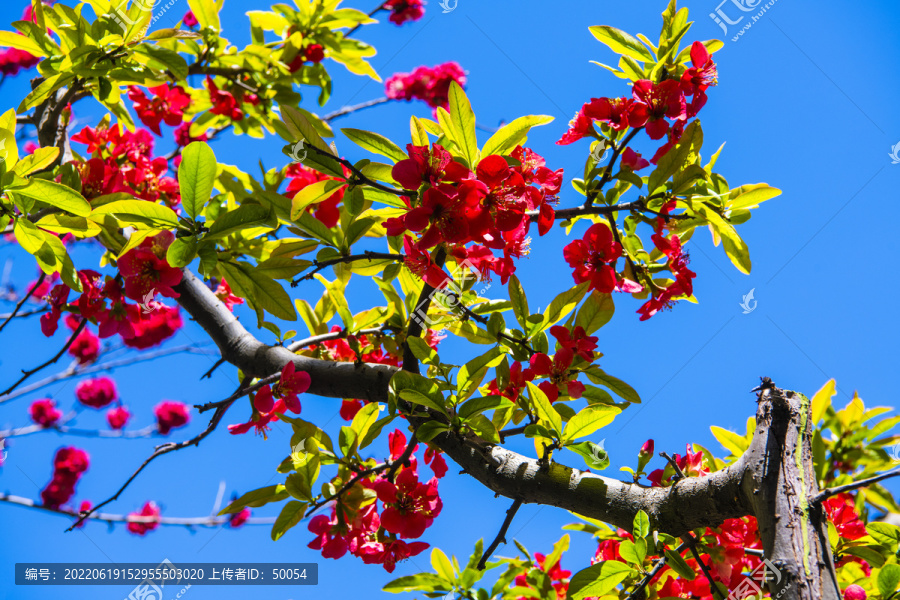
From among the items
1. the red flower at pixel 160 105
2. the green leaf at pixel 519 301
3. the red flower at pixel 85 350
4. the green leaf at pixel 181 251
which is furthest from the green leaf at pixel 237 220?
the red flower at pixel 85 350

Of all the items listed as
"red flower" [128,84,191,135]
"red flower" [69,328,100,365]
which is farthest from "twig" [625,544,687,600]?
"red flower" [69,328,100,365]

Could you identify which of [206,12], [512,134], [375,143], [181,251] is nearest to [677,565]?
[512,134]

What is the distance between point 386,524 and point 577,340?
67 centimetres

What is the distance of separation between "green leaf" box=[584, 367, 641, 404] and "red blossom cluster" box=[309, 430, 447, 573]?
1.69 feet

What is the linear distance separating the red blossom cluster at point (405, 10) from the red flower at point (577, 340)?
3.21 meters

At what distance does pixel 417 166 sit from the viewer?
1010 mm

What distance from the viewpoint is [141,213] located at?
106cm

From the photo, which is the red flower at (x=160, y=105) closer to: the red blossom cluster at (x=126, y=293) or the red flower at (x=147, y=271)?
the red blossom cluster at (x=126, y=293)

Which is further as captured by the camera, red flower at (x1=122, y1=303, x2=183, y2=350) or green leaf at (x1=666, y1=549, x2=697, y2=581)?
red flower at (x1=122, y1=303, x2=183, y2=350)

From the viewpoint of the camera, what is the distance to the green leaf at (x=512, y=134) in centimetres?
111

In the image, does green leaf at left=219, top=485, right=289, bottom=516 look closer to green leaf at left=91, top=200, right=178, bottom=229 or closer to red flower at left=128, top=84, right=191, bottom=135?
green leaf at left=91, top=200, right=178, bottom=229

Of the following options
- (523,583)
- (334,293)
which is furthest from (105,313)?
(523,583)

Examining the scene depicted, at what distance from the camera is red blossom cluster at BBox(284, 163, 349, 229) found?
138cm

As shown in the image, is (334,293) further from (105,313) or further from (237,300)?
(237,300)
